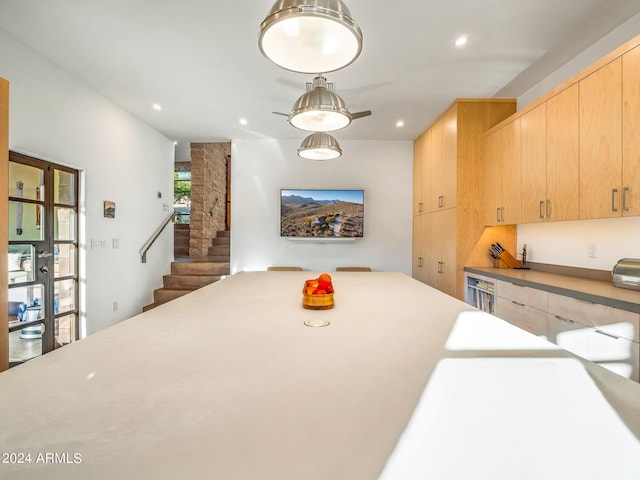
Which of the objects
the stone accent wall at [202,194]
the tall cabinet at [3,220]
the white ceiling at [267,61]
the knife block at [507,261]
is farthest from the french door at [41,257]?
the knife block at [507,261]

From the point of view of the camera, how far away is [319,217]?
16.8ft

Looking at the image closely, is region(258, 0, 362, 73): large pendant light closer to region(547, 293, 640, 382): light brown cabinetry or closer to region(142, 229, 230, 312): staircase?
Result: region(547, 293, 640, 382): light brown cabinetry

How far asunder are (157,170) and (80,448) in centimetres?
510

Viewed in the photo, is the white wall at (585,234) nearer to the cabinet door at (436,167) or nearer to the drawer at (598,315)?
the drawer at (598,315)

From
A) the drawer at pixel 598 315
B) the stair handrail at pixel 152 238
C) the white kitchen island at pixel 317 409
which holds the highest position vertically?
the stair handrail at pixel 152 238

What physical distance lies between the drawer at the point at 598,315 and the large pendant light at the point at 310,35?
2.01 m

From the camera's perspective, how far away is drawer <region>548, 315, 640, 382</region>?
1.77 m

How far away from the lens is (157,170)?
16.1 ft

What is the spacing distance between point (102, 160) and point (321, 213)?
9.69 ft

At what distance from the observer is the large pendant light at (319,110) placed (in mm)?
1873

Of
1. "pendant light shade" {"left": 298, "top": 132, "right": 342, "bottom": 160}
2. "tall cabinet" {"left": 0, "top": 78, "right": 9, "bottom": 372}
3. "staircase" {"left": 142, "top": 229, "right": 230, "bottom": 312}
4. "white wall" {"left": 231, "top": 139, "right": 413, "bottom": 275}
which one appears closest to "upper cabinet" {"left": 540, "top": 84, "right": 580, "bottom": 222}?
"pendant light shade" {"left": 298, "top": 132, "right": 342, "bottom": 160}

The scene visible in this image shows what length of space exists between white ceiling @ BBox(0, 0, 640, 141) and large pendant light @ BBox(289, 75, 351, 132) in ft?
2.46

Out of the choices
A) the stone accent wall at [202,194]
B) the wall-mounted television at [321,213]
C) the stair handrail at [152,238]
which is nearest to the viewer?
the stair handrail at [152,238]

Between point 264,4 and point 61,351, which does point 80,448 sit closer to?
point 61,351
